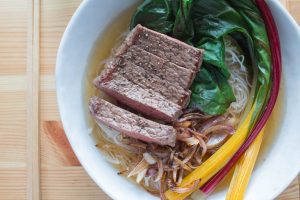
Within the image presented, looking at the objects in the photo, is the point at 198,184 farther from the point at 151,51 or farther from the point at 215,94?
the point at 151,51

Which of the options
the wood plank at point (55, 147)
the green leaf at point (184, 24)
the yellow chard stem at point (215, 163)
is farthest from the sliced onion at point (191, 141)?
the wood plank at point (55, 147)

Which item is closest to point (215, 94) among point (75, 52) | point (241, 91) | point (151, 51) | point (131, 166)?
point (241, 91)

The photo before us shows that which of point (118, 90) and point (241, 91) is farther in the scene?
point (241, 91)

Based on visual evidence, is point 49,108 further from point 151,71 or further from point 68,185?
point 151,71

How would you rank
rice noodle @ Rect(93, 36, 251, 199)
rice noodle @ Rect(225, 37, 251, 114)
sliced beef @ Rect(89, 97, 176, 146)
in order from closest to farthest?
sliced beef @ Rect(89, 97, 176, 146)
rice noodle @ Rect(93, 36, 251, 199)
rice noodle @ Rect(225, 37, 251, 114)

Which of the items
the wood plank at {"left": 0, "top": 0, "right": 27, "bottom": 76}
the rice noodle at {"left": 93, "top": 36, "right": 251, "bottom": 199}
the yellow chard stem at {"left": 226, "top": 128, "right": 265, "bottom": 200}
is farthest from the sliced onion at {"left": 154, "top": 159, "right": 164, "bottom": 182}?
the wood plank at {"left": 0, "top": 0, "right": 27, "bottom": 76}

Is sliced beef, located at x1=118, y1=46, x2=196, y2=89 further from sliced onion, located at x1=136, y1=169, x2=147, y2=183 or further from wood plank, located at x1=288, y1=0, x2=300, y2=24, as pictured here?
wood plank, located at x1=288, y1=0, x2=300, y2=24
